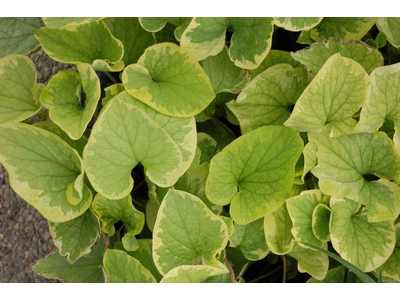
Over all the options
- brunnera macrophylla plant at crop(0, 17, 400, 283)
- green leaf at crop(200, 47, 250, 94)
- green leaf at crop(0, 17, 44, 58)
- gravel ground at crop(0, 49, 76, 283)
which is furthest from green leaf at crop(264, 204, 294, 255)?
gravel ground at crop(0, 49, 76, 283)

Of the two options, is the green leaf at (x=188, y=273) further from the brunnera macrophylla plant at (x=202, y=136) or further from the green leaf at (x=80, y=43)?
the green leaf at (x=80, y=43)

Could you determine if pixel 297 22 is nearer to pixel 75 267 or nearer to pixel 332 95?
pixel 332 95

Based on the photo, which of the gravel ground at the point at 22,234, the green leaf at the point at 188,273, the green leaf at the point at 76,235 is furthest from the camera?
the gravel ground at the point at 22,234

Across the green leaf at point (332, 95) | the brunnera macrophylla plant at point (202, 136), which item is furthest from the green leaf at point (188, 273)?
the green leaf at point (332, 95)

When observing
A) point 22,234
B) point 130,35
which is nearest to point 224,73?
point 130,35

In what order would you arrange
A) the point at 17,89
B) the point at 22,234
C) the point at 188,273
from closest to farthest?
the point at 188,273 → the point at 17,89 → the point at 22,234

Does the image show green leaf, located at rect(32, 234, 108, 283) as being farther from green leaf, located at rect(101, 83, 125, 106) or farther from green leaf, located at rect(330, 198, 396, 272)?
green leaf, located at rect(330, 198, 396, 272)

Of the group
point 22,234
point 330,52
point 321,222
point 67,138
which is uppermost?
point 330,52
